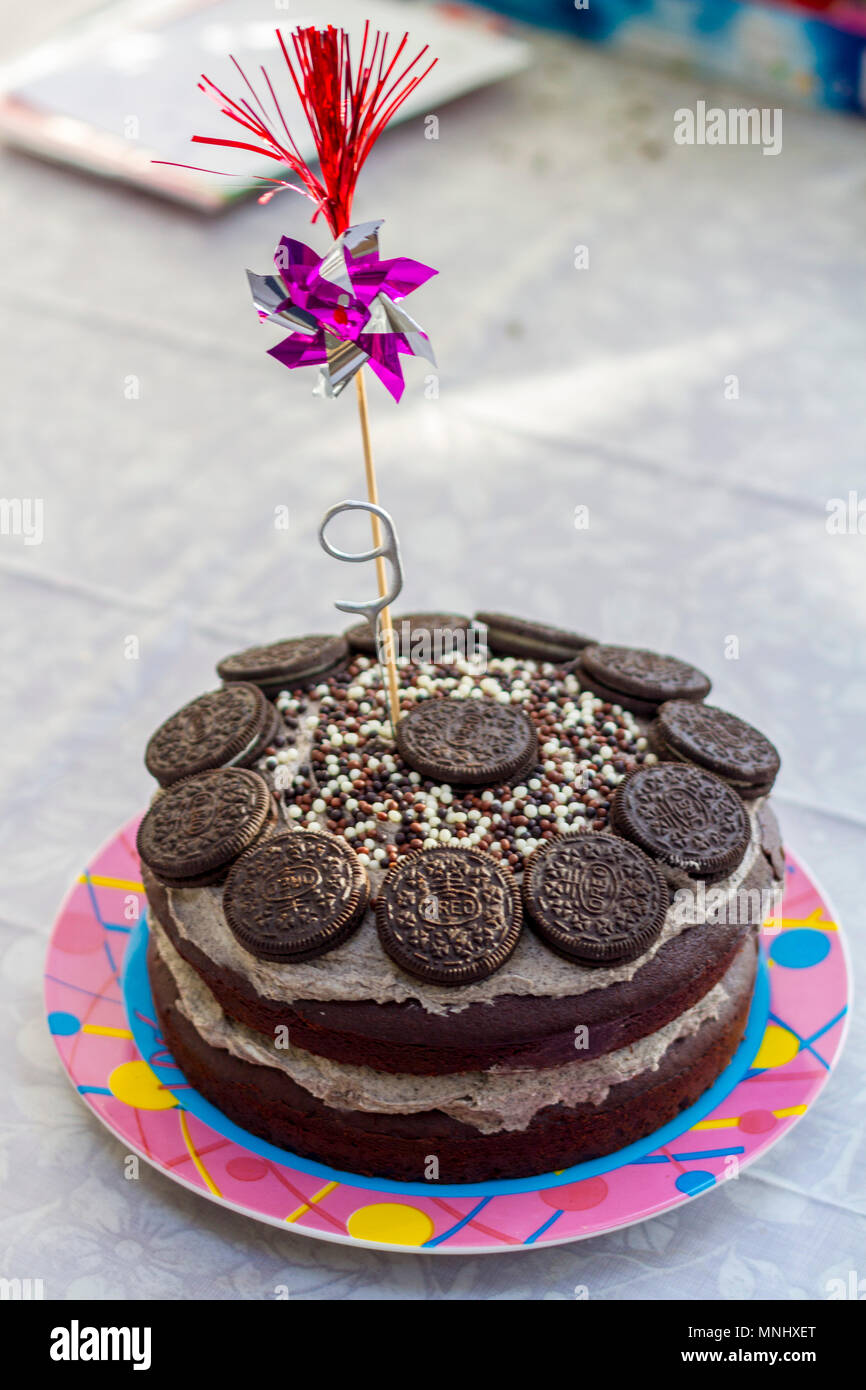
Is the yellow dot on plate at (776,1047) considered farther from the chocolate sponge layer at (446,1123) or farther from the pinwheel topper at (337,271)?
the pinwheel topper at (337,271)

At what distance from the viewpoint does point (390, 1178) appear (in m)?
2.16

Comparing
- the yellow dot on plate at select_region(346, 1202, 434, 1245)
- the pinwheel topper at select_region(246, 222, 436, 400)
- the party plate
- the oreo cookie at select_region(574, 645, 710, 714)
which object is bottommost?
the yellow dot on plate at select_region(346, 1202, 434, 1245)

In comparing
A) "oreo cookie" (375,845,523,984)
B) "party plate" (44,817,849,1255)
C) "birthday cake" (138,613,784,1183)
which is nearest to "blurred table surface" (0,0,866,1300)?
"party plate" (44,817,849,1255)

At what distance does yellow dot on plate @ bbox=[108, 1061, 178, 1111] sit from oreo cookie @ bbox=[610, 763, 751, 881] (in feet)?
2.58

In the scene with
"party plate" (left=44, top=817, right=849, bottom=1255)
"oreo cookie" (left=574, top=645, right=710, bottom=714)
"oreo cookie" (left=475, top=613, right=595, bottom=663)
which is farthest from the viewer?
"oreo cookie" (left=475, top=613, right=595, bottom=663)

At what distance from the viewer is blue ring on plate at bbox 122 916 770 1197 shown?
2141mm

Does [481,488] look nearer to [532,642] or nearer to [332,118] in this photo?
[532,642]

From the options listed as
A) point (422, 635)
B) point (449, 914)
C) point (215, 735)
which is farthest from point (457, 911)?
point (422, 635)

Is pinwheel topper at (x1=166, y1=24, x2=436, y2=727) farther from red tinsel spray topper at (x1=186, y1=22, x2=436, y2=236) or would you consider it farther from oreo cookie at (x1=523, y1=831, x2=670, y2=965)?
oreo cookie at (x1=523, y1=831, x2=670, y2=965)

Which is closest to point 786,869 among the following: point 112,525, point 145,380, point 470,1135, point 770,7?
point 470,1135

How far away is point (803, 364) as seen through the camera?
4227 millimetres

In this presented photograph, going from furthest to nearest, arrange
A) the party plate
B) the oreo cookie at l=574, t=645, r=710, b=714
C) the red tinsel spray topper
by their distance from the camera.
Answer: the oreo cookie at l=574, t=645, r=710, b=714
the party plate
the red tinsel spray topper

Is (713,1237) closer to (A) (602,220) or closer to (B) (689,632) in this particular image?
(B) (689,632)

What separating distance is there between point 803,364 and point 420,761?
2.47 meters
